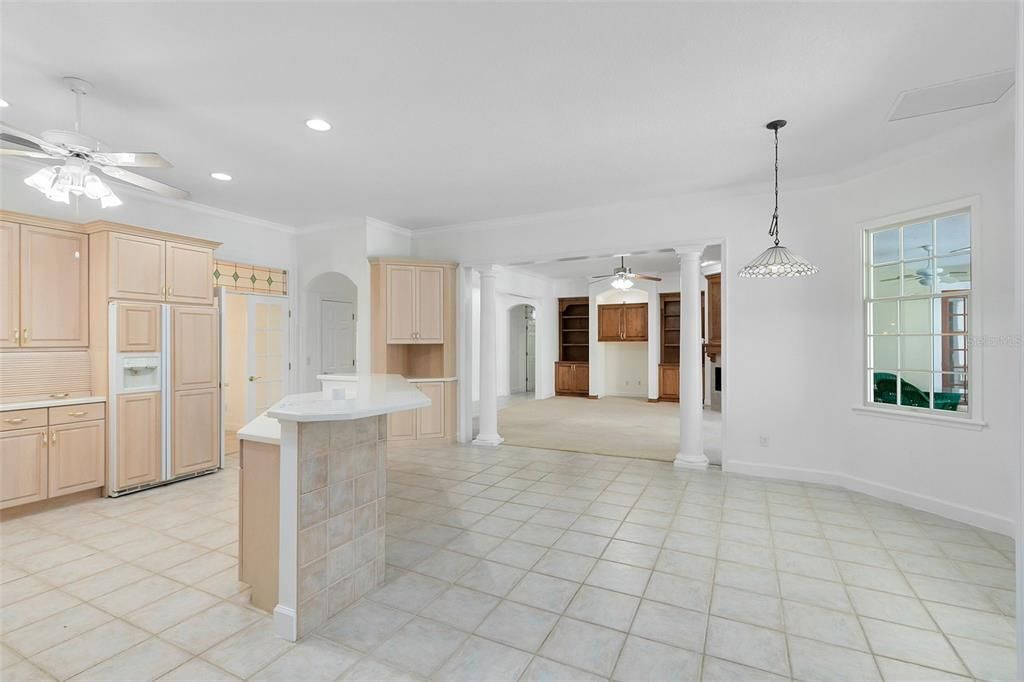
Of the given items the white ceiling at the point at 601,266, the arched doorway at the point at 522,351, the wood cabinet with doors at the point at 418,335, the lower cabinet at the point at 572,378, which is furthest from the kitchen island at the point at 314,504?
the arched doorway at the point at 522,351

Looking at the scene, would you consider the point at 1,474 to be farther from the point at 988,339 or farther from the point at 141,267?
the point at 988,339

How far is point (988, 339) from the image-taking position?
11.0 feet

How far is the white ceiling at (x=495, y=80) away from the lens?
2.23 meters

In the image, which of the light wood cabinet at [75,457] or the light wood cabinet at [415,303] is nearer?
the light wood cabinet at [75,457]

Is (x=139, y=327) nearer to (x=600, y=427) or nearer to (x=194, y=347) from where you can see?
(x=194, y=347)

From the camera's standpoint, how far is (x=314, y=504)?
2.14m

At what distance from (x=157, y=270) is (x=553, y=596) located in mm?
4349

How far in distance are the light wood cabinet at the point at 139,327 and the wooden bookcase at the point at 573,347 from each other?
841 cm

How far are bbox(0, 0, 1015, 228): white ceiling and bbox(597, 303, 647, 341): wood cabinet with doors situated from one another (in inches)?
249

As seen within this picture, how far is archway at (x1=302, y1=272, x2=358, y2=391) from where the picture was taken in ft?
21.2

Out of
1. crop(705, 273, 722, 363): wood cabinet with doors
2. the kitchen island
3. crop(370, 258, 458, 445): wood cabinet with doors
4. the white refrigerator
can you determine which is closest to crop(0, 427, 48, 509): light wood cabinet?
the white refrigerator

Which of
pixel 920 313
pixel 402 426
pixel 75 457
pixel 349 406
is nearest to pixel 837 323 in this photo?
pixel 920 313

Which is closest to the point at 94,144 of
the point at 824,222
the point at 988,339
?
the point at 824,222

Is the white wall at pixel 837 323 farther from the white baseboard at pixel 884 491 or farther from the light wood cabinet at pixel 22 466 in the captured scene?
the light wood cabinet at pixel 22 466
